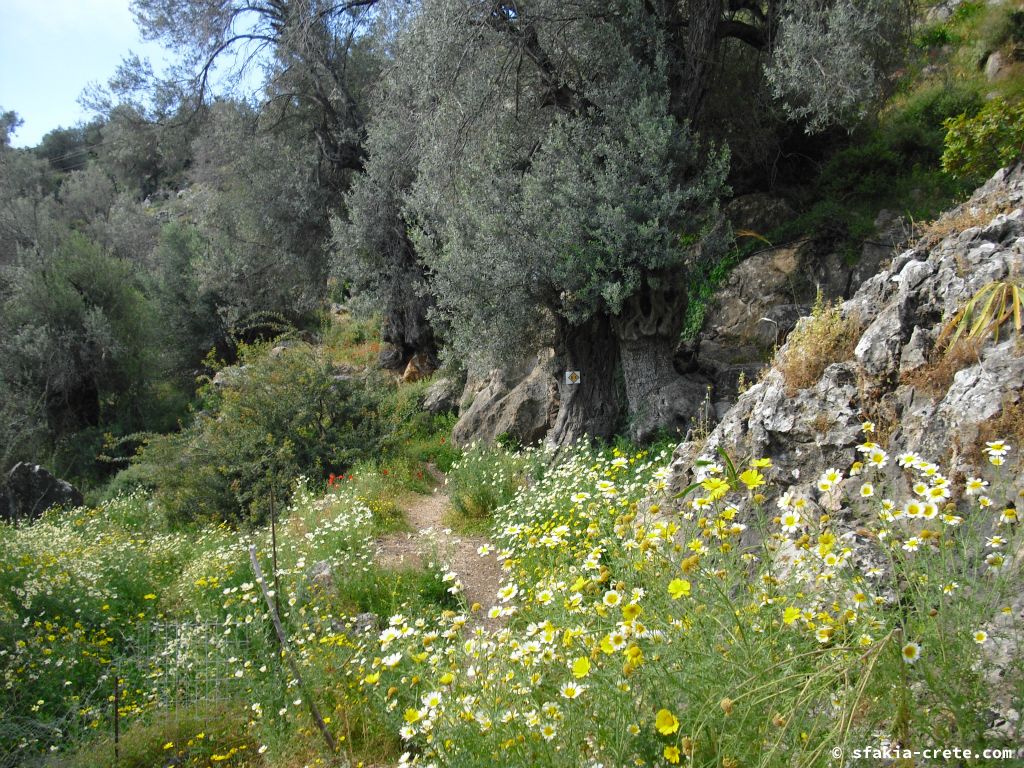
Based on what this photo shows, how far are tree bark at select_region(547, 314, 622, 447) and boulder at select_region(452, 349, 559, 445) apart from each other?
2.25ft

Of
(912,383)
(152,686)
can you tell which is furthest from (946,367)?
(152,686)

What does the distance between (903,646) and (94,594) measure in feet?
19.6

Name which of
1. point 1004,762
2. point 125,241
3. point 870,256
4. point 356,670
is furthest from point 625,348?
point 125,241

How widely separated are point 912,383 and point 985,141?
5.89 m

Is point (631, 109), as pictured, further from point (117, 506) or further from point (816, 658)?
point (117, 506)

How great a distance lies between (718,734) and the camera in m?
2.13

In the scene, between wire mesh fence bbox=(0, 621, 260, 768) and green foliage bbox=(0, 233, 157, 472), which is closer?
wire mesh fence bbox=(0, 621, 260, 768)

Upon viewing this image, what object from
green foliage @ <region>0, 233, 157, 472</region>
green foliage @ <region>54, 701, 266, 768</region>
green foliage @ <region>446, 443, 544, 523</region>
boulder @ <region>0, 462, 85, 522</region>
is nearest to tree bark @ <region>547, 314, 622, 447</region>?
green foliage @ <region>446, 443, 544, 523</region>

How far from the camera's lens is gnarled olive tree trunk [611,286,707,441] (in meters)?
7.75

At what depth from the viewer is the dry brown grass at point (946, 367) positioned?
3727mm

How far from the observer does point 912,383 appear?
154 inches

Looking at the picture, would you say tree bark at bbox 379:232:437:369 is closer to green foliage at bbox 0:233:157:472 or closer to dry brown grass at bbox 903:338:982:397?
green foliage at bbox 0:233:157:472

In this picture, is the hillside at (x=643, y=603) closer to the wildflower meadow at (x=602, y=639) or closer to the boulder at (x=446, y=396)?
the wildflower meadow at (x=602, y=639)

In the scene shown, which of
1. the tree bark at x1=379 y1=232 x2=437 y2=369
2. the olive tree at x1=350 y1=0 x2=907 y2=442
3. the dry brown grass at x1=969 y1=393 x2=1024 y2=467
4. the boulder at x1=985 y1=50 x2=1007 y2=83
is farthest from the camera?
the tree bark at x1=379 y1=232 x2=437 y2=369
